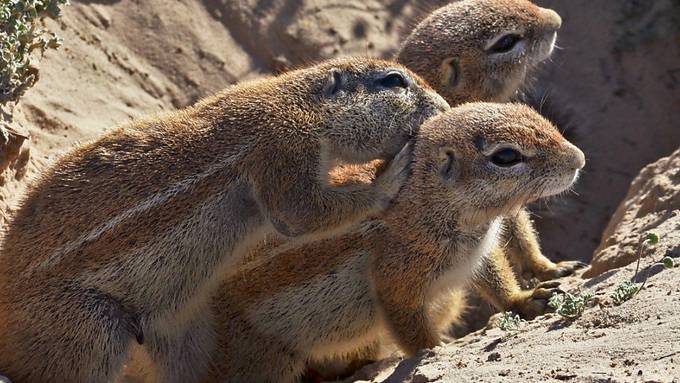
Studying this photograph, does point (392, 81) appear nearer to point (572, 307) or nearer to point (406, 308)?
point (406, 308)

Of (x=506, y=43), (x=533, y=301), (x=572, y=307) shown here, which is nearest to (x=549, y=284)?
(x=533, y=301)

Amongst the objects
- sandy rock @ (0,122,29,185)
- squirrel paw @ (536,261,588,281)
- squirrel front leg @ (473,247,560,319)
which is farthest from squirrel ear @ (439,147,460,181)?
sandy rock @ (0,122,29,185)

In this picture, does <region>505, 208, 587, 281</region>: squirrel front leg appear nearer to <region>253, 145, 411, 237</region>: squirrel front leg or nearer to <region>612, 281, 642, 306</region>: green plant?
<region>253, 145, 411, 237</region>: squirrel front leg

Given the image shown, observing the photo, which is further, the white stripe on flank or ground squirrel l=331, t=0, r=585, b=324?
ground squirrel l=331, t=0, r=585, b=324

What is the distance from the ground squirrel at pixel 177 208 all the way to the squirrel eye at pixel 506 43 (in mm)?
1752

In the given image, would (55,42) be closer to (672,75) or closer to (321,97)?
(321,97)

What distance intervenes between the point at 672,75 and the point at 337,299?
19.7 ft

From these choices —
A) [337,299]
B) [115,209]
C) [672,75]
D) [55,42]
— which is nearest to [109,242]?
[115,209]

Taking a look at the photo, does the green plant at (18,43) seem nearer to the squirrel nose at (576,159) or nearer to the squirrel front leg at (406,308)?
the squirrel front leg at (406,308)

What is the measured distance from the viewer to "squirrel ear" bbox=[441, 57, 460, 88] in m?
8.76

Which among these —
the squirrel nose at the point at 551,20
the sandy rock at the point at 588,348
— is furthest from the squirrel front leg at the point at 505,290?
the squirrel nose at the point at 551,20

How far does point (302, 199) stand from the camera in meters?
6.79

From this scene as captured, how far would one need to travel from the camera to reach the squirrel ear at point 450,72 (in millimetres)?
8758

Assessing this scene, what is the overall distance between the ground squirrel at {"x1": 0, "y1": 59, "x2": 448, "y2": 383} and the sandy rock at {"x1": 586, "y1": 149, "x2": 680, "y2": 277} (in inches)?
64.7
